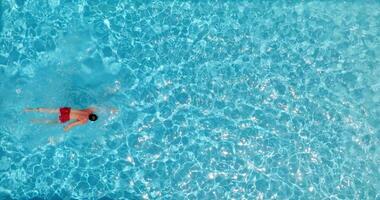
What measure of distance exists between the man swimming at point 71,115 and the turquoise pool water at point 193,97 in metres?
0.13

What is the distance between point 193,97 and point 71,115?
202 centimetres

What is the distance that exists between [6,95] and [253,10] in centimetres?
443

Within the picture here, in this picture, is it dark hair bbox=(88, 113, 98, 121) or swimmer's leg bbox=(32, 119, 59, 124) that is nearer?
dark hair bbox=(88, 113, 98, 121)

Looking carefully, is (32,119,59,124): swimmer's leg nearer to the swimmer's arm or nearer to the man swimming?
the man swimming

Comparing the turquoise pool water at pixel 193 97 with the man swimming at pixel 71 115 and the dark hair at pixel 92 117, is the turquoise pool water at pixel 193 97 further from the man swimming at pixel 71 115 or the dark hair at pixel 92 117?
the dark hair at pixel 92 117

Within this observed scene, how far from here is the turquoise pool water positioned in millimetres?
7852

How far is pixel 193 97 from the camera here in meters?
8.07

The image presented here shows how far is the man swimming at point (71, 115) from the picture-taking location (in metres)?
7.71

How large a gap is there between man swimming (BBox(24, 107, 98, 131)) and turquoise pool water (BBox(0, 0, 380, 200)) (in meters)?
0.13

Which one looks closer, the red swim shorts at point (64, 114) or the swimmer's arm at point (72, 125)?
the red swim shorts at point (64, 114)

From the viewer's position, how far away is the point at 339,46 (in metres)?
8.27

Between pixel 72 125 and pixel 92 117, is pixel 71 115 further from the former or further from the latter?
pixel 92 117

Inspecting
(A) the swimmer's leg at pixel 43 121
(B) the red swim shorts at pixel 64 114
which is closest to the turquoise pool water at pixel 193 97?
(A) the swimmer's leg at pixel 43 121

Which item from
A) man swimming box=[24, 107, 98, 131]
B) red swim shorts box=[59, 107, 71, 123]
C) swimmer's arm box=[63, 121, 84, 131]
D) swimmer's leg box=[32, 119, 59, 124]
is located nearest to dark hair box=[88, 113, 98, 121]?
man swimming box=[24, 107, 98, 131]
